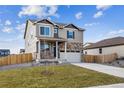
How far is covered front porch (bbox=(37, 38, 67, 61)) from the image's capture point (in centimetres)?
2716

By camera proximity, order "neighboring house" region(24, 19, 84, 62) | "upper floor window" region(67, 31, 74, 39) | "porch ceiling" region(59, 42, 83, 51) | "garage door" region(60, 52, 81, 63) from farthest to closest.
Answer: "upper floor window" region(67, 31, 74, 39) → "porch ceiling" region(59, 42, 83, 51) → "garage door" region(60, 52, 81, 63) → "neighboring house" region(24, 19, 84, 62)

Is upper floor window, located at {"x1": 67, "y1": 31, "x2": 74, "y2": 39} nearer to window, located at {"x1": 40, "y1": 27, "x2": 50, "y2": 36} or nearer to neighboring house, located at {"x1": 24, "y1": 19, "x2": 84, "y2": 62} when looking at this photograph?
neighboring house, located at {"x1": 24, "y1": 19, "x2": 84, "y2": 62}

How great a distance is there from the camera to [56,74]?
18297 millimetres

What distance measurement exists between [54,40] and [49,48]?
128 cm

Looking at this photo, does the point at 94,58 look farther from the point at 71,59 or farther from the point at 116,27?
the point at 116,27

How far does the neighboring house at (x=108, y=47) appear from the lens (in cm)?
3193

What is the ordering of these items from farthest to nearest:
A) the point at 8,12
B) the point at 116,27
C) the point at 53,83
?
the point at 116,27
the point at 8,12
the point at 53,83

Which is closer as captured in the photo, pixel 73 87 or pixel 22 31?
pixel 73 87

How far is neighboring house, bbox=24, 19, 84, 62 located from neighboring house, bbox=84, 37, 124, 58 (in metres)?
4.28

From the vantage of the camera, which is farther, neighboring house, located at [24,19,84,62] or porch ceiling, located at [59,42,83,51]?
porch ceiling, located at [59,42,83,51]

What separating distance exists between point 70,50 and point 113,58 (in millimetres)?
5908

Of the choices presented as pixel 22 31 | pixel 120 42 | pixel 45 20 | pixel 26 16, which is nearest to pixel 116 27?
pixel 120 42

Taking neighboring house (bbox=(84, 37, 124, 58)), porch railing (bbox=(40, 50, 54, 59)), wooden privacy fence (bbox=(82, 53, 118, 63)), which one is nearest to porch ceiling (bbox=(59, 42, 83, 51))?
wooden privacy fence (bbox=(82, 53, 118, 63))

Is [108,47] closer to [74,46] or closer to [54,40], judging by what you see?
[74,46]
